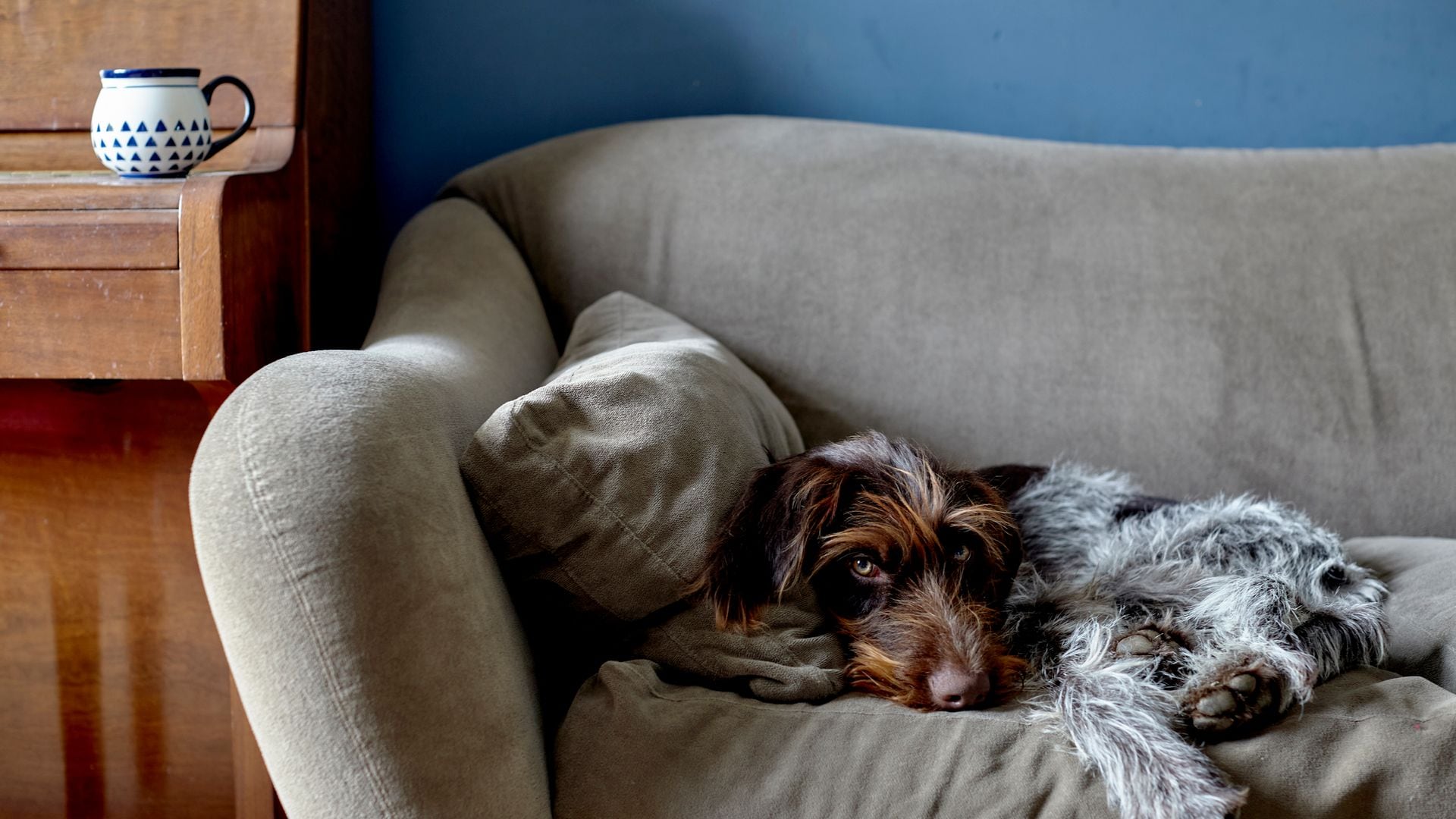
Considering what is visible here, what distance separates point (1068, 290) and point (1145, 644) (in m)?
1.00

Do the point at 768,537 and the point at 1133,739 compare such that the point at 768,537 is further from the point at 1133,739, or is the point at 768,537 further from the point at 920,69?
the point at 920,69

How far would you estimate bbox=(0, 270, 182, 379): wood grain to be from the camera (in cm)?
159

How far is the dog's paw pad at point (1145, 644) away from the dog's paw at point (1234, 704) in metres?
0.11

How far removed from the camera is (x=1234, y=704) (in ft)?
4.13

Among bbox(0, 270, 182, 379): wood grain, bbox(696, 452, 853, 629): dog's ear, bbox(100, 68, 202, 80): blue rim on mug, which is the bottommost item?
bbox(696, 452, 853, 629): dog's ear

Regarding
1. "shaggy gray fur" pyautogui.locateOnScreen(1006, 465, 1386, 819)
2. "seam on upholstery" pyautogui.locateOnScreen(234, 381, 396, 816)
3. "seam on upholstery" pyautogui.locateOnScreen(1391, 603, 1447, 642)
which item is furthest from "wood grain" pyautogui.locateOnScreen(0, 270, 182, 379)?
"seam on upholstery" pyautogui.locateOnScreen(1391, 603, 1447, 642)

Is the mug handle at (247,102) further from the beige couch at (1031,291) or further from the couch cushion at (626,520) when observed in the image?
the couch cushion at (626,520)

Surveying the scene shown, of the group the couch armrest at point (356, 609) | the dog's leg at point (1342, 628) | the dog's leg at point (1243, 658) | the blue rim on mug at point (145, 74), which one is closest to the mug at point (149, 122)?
the blue rim on mug at point (145, 74)

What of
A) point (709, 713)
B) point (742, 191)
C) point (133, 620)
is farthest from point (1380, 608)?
point (133, 620)

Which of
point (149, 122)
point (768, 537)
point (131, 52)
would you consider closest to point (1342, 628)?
point (768, 537)

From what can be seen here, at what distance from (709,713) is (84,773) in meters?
1.32

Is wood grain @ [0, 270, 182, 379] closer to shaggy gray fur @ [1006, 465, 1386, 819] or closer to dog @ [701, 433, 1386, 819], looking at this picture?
dog @ [701, 433, 1386, 819]

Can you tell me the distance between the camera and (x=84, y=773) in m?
1.90

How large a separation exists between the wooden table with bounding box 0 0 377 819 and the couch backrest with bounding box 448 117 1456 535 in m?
0.55
